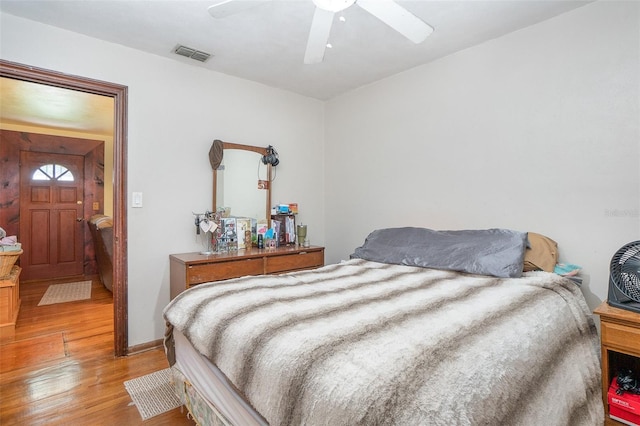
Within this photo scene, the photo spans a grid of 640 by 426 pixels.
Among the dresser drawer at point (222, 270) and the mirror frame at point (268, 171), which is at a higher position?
the mirror frame at point (268, 171)

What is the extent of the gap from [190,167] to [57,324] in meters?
2.00

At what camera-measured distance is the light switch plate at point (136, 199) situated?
2656 millimetres

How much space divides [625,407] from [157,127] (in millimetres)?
3431

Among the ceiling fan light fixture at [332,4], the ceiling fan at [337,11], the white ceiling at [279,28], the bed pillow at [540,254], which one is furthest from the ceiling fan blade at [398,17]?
the bed pillow at [540,254]

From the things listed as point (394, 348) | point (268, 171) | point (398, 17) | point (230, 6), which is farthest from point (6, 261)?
point (398, 17)

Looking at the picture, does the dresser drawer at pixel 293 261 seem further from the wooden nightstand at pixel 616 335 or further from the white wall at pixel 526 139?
the wooden nightstand at pixel 616 335

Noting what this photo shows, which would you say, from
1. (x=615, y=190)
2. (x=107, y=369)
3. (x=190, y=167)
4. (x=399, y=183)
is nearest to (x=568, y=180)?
(x=615, y=190)

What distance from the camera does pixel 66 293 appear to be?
4191 millimetres

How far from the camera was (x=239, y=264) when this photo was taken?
2.75 meters

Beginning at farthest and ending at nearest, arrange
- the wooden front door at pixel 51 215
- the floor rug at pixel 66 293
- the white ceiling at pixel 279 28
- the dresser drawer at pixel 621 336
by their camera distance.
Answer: the wooden front door at pixel 51 215, the floor rug at pixel 66 293, the white ceiling at pixel 279 28, the dresser drawer at pixel 621 336

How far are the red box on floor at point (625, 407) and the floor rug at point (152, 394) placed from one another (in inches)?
88.0

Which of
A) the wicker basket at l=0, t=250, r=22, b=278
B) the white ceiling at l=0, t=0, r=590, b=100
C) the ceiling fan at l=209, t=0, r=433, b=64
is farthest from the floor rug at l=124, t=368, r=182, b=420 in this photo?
the white ceiling at l=0, t=0, r=590, b=100

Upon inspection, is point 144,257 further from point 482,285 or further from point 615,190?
point 615,190

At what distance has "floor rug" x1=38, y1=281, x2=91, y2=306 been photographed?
12.7 feet
